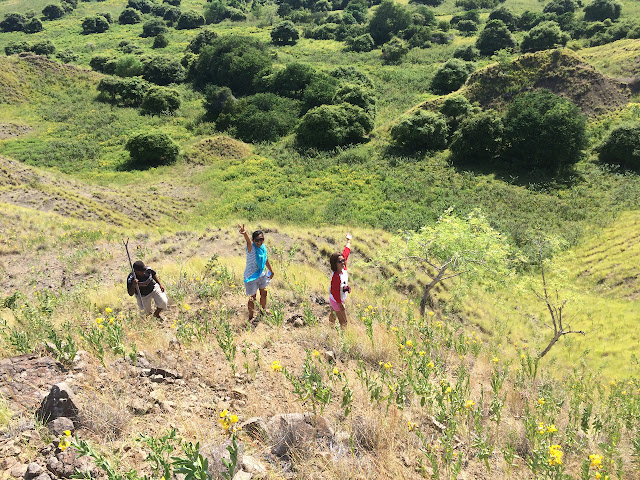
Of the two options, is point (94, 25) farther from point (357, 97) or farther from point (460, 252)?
point (460, 252)

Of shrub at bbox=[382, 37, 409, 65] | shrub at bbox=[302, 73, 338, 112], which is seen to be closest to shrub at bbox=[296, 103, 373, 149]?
shrub at bbox=[302, 73, 338, 112]

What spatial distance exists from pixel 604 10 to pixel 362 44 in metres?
32.7

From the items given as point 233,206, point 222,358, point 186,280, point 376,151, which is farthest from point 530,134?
point 222,358

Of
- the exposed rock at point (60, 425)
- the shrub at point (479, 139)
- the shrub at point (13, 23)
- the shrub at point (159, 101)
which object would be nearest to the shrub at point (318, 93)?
the shrub at point (159, 101)

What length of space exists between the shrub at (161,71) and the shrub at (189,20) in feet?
100

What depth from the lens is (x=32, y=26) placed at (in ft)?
223

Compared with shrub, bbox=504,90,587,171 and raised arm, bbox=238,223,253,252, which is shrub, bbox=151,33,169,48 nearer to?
shrub, bbox=504,90,587,171

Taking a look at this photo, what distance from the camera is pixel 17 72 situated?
41.6 metres

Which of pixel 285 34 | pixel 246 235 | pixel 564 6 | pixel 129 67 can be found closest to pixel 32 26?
pixel 129 67

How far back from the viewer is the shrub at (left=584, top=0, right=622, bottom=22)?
169ft

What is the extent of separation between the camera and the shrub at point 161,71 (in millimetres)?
45375

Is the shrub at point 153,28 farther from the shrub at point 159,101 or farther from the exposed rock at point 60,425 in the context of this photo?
the exposed rock at point 60,425

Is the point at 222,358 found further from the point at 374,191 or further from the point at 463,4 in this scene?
the point at 463,4

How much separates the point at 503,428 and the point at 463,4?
87.2 meters
